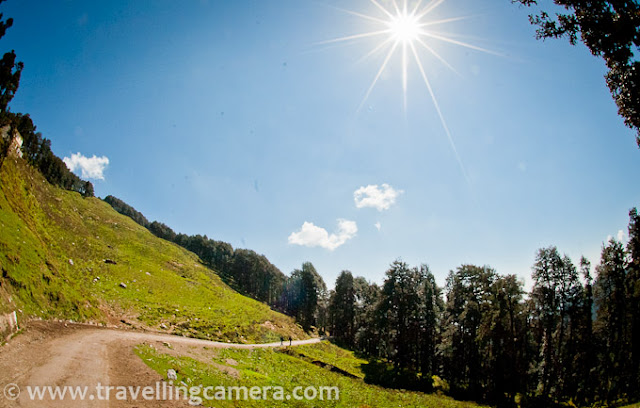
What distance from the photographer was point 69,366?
1265cm

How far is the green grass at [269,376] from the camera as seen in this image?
51.4 ft

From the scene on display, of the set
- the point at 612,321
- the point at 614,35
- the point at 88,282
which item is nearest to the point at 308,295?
the point at 88,282

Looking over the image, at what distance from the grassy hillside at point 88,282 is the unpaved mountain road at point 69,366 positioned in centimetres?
253

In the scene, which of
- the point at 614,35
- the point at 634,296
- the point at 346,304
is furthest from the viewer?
the point at 346,304

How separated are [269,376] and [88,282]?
30.7 meters

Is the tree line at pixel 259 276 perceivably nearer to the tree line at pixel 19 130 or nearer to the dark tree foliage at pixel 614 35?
the tree line at pixel 19 130

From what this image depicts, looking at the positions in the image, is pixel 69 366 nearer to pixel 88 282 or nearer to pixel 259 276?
pixel 88 282

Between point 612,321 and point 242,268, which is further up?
point 242,268

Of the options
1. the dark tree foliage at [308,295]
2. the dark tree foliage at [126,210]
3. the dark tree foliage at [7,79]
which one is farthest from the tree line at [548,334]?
the dark tree foliage at [126,210]

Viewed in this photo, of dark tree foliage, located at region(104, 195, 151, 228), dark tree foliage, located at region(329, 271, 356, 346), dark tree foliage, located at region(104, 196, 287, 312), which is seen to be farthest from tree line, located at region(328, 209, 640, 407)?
dark tree foliage, located at region(104, 195, 151, 228)

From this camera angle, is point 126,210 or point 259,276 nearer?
point 259,276

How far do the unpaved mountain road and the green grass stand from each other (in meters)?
1.36

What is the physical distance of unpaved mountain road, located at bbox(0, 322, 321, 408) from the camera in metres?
9.92

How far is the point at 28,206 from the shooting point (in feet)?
105
